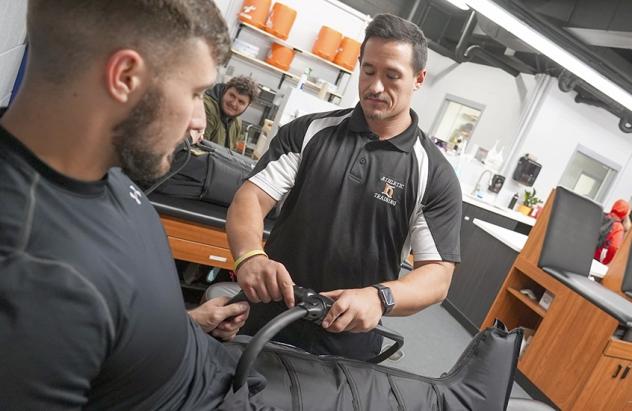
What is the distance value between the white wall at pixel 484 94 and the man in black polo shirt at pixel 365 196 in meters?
6.73

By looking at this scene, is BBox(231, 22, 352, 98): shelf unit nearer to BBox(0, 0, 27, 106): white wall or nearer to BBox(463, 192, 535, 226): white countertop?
BBox(463, 192, 535, 226): white countertop

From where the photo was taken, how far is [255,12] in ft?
19.3

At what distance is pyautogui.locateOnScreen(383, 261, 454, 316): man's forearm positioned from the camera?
1.25 m

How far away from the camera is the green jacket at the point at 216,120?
354 cm

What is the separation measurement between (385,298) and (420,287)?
0.22 metres

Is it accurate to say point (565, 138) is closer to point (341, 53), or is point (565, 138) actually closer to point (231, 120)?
point (341, 53)

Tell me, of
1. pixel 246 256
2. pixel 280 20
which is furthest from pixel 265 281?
pixel 280 20

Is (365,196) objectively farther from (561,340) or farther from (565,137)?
(565,137)

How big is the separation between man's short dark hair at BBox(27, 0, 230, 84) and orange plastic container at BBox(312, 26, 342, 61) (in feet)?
19.5

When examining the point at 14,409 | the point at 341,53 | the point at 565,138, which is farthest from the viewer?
the point at 565,138

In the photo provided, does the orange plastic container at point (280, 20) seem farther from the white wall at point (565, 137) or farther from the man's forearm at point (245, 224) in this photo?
the man's forearm at point (245, 224)

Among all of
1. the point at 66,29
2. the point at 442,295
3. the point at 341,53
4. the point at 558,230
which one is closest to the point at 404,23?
the point at 442,295

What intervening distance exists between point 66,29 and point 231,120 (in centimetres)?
316

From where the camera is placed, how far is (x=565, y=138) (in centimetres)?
777
